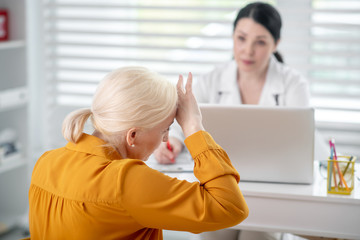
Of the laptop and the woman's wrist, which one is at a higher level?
the woman's wrist

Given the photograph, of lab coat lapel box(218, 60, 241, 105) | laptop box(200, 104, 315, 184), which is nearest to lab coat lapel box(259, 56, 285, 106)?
lab coat lapel box(218, 60, 241, 105)

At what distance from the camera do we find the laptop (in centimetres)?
163

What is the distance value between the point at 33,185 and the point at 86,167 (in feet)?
0.61

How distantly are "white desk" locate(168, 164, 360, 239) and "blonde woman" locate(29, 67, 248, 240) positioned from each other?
0.34 metres

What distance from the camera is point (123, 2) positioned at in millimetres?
3354

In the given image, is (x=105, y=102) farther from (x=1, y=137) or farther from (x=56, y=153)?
(x=1, y=137)

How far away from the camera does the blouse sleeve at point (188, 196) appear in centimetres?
114

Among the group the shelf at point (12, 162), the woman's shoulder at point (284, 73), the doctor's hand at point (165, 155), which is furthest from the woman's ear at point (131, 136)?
the shelf at point (12, 162)

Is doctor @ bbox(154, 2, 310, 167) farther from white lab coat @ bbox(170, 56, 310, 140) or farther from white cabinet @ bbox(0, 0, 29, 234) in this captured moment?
white cabinet @ bbox(0, 0, 29, 234)

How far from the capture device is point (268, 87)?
8.05ft

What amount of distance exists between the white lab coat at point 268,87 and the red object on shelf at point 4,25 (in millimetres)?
1260

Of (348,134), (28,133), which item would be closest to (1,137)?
(28,133)

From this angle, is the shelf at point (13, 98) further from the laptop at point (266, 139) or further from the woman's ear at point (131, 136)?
the woman's ear at point (131, 136)

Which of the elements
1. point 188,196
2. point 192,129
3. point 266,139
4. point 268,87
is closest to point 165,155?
point 266,139
